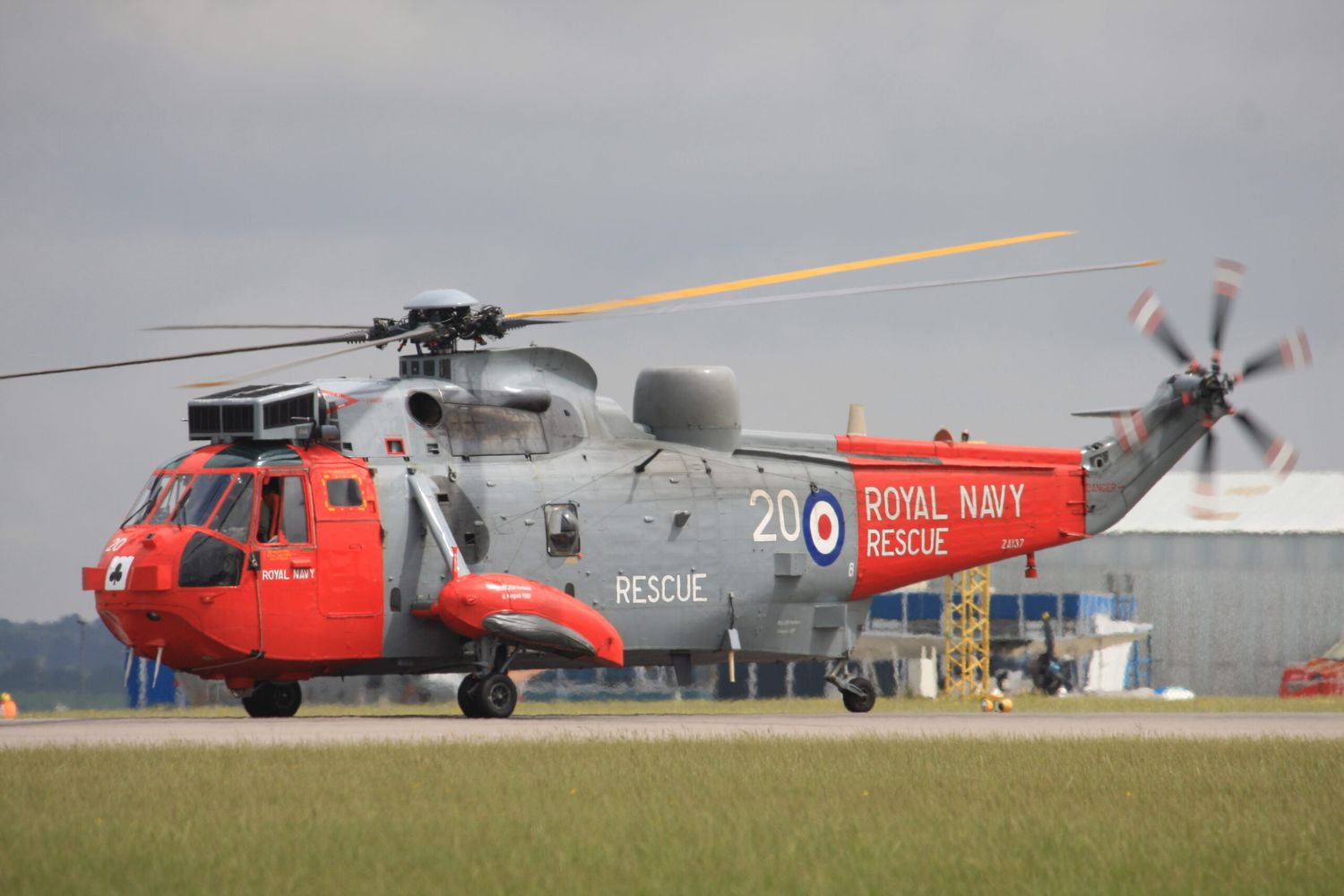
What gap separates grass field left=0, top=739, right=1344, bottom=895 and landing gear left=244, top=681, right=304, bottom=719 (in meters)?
7.73

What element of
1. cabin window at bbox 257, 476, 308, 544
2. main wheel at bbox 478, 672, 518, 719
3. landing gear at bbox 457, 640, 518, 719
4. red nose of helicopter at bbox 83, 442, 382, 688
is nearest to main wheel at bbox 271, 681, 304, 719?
red nose of helicopter at bbox 83, 442, 382, 688

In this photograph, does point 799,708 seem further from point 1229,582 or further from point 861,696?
point 1229,582

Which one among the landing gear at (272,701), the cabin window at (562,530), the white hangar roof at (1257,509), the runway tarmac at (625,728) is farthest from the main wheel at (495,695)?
the white hangar roof at (1257,509)

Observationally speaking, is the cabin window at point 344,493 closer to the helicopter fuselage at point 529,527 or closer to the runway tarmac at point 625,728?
the helicopter fuselage at point 529,527

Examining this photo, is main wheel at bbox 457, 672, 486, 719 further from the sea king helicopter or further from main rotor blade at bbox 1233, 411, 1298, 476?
main rotor blade at bbox 1233, 411, 1298, 476

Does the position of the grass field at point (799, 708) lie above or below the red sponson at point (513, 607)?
below

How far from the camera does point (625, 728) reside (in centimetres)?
2325

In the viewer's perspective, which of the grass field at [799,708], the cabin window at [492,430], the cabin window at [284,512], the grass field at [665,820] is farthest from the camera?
the grass field at [799,708]

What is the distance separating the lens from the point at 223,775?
16.2 m

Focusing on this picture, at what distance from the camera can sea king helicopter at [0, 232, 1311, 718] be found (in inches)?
917

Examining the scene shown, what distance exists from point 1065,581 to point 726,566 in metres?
39.8

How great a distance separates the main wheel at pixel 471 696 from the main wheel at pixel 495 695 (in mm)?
55

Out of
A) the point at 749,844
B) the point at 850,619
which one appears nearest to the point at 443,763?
the point at 749,844

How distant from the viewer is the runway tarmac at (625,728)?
68.1ft
